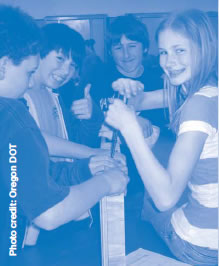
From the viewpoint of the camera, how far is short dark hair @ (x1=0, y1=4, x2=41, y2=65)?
653 millimetres

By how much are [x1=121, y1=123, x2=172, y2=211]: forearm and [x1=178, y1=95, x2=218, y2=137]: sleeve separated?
3.4 inches

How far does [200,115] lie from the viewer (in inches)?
26.2

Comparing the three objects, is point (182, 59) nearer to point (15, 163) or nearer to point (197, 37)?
point (197, 37)

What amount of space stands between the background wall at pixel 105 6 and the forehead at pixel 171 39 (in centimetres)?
235

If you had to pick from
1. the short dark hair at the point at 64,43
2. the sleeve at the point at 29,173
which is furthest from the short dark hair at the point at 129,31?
the sleeve at the point at 29,173

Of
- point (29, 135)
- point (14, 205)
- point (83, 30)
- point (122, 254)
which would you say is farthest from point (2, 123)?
point (83, 30)

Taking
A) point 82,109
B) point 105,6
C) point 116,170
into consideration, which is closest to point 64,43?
point 82,109

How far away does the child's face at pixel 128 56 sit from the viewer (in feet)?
5.65

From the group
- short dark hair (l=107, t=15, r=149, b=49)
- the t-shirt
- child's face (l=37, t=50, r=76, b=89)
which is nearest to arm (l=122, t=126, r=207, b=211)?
child's face (l=37, t=50, r=76, b=89)

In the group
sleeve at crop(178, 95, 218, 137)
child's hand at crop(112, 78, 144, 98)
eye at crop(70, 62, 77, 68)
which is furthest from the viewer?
eye at crop(70, 62, 77, 68)

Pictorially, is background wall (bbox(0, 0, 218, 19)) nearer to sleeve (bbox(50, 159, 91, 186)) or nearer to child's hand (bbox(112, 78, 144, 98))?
child's hand (bbox(112, 78, 144, 98))

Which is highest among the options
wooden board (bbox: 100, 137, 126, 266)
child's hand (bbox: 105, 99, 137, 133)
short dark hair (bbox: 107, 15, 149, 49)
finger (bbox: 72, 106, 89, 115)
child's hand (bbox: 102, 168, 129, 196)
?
short dark hair (bbox: 107, 15, 149, 49)

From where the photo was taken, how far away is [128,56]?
1.73m

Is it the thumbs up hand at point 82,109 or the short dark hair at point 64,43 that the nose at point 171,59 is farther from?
the short dark hair at point 64,43
